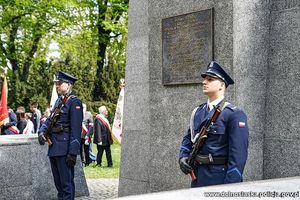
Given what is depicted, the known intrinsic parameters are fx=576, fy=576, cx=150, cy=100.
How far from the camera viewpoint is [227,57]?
6715mm

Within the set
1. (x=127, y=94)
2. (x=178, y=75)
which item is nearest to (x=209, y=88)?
(x=178, y=75)

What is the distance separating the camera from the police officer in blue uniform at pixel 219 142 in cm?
479

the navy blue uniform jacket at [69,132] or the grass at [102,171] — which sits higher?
the navy blue uniform jacket at [69,132]

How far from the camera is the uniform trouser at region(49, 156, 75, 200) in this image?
764 centimetres

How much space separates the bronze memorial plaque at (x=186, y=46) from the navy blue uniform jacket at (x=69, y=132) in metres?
1.24

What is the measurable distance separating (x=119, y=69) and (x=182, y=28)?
24634 mm

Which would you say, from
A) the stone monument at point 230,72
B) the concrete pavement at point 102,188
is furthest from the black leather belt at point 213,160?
the concrete pavement at point 102,188

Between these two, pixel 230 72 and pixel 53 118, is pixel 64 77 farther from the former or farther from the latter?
pixel 230 72

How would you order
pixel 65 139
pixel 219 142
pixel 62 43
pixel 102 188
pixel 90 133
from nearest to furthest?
1. pixel 219 142
2. pixel 65 139
3. pixel 102 188
4. pixel 90 133
5. pixel 62 43

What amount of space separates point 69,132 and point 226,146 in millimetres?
3233

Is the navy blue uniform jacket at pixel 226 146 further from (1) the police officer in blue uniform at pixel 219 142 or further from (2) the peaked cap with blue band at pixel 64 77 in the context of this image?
(2) the peaked cap with blue band at pixel 64 77

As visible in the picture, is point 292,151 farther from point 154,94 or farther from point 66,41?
point 66,41

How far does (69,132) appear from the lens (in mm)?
7660

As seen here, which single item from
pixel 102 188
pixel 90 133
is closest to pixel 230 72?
pixel 102 188
